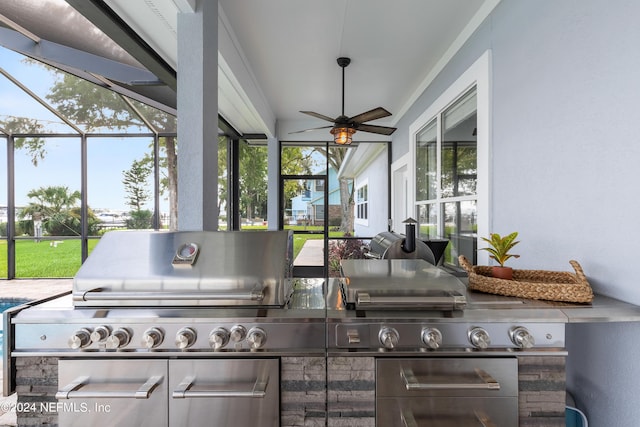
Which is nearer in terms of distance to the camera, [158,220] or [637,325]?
[637,325]

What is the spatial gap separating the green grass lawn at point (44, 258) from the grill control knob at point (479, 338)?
6.55 m

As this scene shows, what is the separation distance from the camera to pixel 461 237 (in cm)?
292

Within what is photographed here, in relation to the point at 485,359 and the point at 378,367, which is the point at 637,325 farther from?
the point at 378,367

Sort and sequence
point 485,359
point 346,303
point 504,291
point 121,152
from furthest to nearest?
point 121,152
point 504,291
point 346,303
point 485,359

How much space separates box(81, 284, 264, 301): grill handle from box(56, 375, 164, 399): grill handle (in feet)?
1.00

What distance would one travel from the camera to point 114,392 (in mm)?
1112

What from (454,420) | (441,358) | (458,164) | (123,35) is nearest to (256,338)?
(441,358)

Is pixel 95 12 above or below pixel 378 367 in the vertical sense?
above

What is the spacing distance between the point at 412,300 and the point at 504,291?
55 cm

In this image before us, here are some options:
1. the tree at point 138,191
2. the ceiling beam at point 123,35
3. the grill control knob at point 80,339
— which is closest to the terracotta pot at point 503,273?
the grill control knob at point 80,339

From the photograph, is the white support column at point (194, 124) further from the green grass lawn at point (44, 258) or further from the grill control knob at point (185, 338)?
the green grass lawn at point (44, 258)

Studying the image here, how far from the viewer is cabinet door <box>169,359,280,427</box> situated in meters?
1.12

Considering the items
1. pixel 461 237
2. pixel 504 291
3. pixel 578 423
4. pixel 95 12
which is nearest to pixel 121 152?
pixel 95 12

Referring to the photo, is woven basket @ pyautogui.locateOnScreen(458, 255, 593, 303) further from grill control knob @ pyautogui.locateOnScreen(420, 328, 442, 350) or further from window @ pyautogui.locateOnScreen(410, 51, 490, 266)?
window @ pyautogui.locateOnScreen(410, 51, 490, 266)
